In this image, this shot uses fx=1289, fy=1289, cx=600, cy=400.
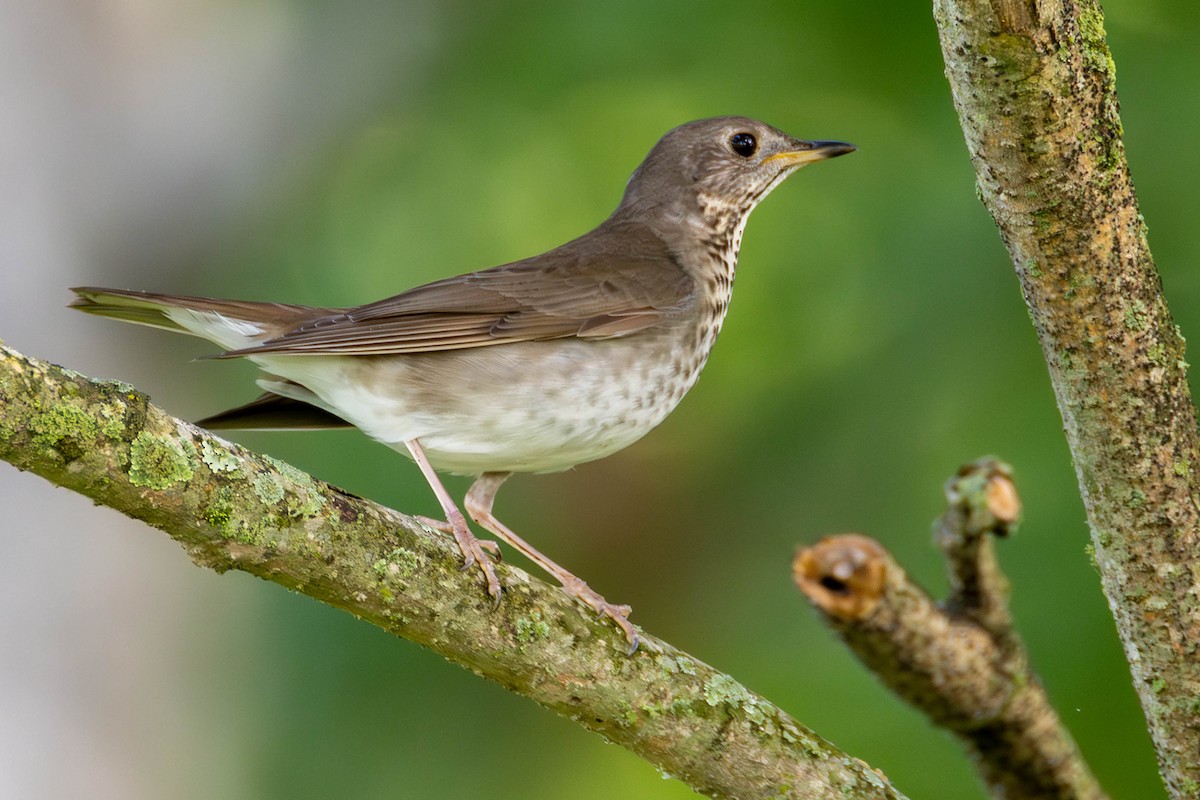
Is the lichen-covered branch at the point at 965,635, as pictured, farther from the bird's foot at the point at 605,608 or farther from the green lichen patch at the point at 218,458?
the green lichen patch at the point at 218,458

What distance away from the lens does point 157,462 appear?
252cm

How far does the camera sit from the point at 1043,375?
493 cm

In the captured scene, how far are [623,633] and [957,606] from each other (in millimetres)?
1258

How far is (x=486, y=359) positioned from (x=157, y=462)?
162 centimetres

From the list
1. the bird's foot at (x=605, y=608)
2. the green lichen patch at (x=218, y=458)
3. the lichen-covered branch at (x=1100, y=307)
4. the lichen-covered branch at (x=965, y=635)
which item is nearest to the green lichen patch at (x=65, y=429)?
the green lichen patch at (x=218, y=458)

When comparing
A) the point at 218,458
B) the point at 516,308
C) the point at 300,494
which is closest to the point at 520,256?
the point at 516,308

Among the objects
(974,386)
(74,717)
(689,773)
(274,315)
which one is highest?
(974,386)

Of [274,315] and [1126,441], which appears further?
[274,315]

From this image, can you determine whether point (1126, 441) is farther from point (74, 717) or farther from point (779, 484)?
point (74, 717)

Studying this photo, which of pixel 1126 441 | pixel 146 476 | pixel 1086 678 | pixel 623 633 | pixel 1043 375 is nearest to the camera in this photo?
pixel 146 476

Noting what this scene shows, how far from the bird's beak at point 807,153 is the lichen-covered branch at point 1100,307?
1964 millimetres

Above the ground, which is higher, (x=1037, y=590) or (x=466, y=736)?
(x=1037, y=590)

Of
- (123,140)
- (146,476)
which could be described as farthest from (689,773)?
(123,140)

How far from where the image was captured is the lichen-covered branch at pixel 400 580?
8.00 feet
